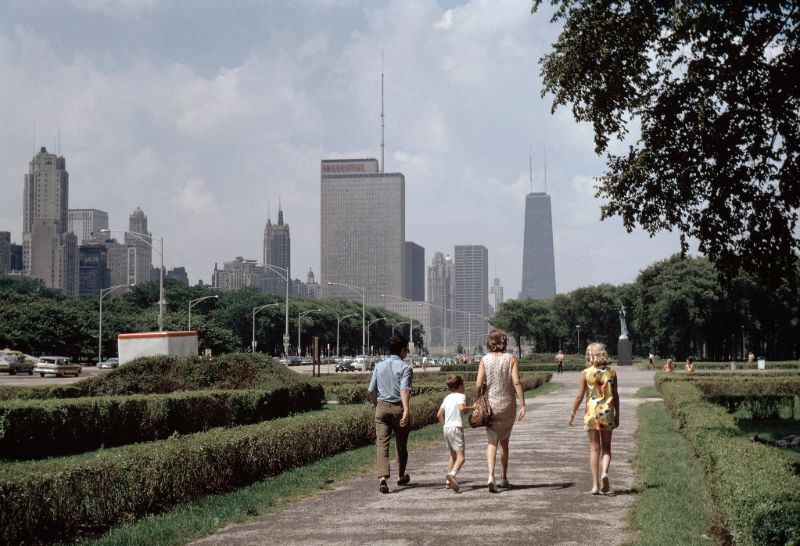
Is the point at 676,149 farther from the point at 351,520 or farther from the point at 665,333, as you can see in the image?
the point at 665,333

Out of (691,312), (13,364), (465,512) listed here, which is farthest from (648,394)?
(691,312)

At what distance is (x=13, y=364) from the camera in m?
70.6

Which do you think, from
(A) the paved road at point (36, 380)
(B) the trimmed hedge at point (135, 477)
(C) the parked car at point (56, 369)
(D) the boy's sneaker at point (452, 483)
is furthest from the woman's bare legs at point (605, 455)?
(C) the parked car at point (56, 369)

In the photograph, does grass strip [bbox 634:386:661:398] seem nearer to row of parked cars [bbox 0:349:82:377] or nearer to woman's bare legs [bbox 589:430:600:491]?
woman's bare legs [bbox 589:430:600:491]

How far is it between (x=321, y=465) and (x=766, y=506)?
872cm

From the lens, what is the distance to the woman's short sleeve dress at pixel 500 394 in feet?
38.1

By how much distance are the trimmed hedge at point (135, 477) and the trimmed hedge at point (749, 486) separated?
586 cm

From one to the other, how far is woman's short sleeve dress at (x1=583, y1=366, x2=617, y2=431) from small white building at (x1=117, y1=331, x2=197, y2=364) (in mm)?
21799

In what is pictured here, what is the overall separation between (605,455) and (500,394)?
4.70 feet

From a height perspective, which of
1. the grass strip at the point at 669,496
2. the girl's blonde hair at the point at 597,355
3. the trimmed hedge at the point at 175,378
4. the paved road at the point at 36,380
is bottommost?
the paved road at the point at 36,380

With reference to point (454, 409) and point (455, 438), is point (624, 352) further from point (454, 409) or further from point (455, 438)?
point (455, 438)

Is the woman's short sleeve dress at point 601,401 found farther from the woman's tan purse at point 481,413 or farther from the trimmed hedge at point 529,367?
the trimmed hedge at point 529,367

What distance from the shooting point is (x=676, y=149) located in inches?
687

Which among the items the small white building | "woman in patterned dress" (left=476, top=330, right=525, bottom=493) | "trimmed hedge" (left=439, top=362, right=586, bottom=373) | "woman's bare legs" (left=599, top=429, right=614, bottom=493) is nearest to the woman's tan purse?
"woman in patterned dress" (left=476, top=330, right=525, bottom=493)
